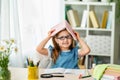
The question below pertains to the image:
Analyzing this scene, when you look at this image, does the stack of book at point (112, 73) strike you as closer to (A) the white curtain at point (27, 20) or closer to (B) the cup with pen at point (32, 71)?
(B) the cup with pen at point (32, 71)

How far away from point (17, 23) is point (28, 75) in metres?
1.19

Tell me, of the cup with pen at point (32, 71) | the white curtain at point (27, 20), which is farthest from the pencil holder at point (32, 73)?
the white curtain at point (27, 20)

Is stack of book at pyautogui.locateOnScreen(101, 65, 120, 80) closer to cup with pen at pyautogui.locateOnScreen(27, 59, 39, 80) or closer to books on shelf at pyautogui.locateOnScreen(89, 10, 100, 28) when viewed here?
cup with pen at pyautogui.locateOnScreen(27, 59, 39, 80)

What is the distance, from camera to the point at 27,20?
3629 millimetres

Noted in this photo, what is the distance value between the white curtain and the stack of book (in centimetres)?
158

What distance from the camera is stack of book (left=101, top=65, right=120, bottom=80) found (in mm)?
1986

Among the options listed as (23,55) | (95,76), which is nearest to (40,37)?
(23,55)

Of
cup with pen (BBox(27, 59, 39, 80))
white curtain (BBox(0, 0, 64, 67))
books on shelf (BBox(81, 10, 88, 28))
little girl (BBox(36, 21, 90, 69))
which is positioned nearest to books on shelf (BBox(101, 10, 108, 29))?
books on shelf (BBox(81, 10, 88, 28))

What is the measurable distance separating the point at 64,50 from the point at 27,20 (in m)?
0.91

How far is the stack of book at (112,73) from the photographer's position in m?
1.99

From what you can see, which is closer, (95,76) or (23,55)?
(95,76)

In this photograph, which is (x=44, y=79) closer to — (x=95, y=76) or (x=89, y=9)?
(x=95, y=76)

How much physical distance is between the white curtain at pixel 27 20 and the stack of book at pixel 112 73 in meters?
1.58

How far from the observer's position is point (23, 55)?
3.57 m
